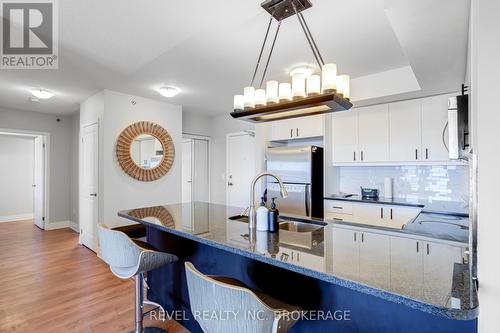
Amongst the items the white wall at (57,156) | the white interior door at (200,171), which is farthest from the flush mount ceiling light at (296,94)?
the white wall at (57,156)

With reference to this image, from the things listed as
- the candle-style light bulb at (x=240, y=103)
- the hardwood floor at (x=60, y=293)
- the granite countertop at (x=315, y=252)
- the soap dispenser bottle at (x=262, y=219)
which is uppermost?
the candle-style light bulb at (x=240, y=103)

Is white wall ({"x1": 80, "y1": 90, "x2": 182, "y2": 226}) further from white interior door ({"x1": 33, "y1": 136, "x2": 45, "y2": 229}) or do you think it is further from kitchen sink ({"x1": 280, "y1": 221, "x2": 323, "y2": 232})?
kitchen sink ({"x1": 280, "y1": 221, "x2": 323, "y2": 232})

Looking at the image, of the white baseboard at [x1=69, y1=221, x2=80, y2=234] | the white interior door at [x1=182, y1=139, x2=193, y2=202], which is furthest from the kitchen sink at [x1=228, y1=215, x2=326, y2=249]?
the white baseboard at [x1=69, y1=221, x2=80, y2=234]

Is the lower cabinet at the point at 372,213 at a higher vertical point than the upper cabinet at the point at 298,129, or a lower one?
lower

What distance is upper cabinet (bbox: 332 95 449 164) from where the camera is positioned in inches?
124

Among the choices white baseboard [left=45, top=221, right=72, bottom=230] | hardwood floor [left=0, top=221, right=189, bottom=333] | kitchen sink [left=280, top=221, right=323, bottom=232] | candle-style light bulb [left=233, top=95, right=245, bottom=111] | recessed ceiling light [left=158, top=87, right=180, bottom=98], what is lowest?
hardwood floor [left=0, top=221, right=189, bottom=333]

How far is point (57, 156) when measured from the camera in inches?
225

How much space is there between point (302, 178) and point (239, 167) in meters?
1.82

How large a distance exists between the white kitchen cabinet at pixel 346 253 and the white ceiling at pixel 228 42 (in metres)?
1.35

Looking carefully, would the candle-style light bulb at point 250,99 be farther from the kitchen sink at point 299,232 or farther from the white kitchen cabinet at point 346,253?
the white kitchen cabinet at point 346,253

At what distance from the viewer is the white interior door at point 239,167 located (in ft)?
17.4

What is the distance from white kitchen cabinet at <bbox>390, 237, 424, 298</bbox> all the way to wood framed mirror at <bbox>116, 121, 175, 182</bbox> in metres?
3.73

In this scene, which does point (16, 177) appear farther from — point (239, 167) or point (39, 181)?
point (239, 167)

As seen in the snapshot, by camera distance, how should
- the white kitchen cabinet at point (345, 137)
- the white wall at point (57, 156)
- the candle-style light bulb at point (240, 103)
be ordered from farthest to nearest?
the white wall at point (57, 156) → the white kitchen cabinet at point (345, 137) → the candle-style light bulb at point (240, 103)
